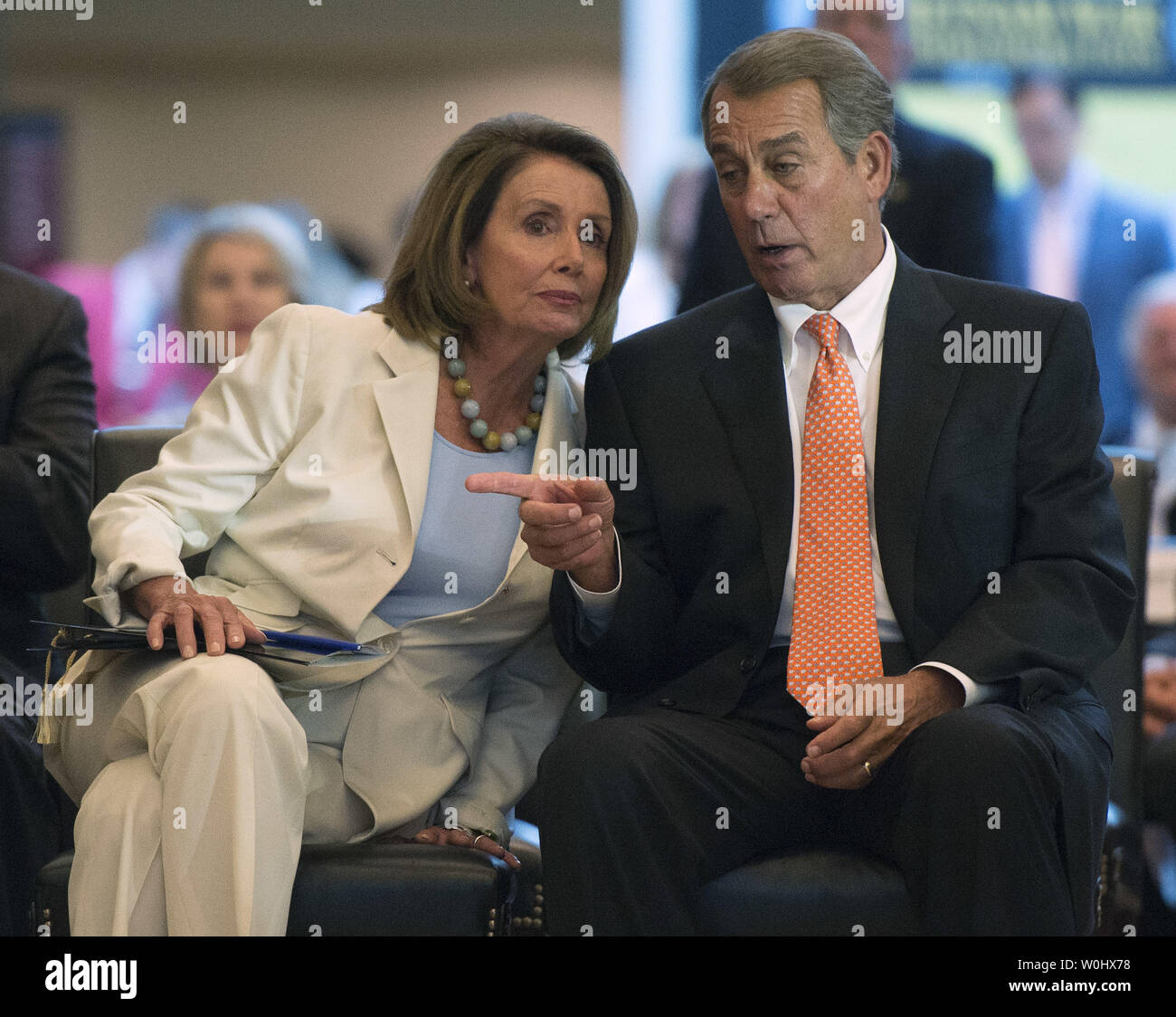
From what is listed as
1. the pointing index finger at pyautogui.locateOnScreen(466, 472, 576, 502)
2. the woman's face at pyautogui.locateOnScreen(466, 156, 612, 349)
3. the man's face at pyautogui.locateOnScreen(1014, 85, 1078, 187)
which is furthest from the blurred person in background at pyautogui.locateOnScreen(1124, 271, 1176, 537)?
the pointing index finger at pyautogui.locateOnScreen(466, 472, 576, 502)

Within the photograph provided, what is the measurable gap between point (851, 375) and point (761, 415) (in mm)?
135

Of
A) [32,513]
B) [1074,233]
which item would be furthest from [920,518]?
[1074,233]

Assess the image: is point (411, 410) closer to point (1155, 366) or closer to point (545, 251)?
point (545, 251)

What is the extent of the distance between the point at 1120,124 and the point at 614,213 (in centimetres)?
314

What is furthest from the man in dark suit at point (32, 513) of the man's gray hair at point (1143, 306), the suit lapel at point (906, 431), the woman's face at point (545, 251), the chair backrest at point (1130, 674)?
the man's gray hair at point (1143, 306)

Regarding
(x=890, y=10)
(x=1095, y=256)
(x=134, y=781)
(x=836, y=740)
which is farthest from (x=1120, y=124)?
(x=134, y=781)

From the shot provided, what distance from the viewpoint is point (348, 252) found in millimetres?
4812

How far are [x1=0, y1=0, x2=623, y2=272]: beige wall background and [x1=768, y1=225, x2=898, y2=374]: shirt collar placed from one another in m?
3.11

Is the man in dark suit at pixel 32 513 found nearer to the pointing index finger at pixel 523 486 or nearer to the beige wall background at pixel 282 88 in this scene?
the pointing index finger at pixel 523 486

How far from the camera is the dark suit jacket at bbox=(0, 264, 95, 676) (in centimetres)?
217

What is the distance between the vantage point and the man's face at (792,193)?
1955 mm

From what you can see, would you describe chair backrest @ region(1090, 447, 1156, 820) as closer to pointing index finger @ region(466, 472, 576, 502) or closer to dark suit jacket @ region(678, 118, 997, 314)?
dark suit jacket @ region(678, 118, 997, 314)

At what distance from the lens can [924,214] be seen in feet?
8.82

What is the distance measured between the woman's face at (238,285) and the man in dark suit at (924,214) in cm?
98
